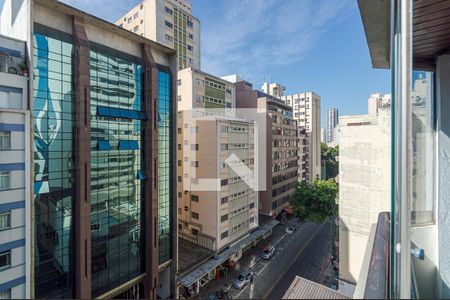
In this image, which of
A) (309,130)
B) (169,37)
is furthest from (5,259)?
(309,130)

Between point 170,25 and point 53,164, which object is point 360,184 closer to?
point 53,164

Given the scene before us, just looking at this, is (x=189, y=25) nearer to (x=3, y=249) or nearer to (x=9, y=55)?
(x=9, y=55)

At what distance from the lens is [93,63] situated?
12805 millimetres

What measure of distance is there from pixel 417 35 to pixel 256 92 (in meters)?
27.2

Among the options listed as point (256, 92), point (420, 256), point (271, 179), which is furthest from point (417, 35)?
point (256, 92)

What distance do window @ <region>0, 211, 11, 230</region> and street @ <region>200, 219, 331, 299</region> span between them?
44.4ft

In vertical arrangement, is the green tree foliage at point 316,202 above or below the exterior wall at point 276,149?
below

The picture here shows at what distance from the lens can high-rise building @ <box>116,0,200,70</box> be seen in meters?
27.0

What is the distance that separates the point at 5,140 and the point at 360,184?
795 inches

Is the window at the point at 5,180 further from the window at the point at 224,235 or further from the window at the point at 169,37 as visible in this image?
the window at the point at 169,37

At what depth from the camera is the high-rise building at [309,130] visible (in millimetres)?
39938

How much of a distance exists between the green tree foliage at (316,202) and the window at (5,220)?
2305 centimetres

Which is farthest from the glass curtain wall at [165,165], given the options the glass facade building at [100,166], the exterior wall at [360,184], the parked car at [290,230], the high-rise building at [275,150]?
the parked car at [290,230]

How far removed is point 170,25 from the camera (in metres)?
28.4
